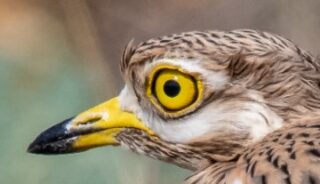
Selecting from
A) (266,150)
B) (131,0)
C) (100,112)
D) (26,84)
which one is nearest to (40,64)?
(26,84)

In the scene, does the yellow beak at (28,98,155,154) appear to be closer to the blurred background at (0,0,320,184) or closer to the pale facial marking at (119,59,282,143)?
the pale facial marking at (119,59,282,143)

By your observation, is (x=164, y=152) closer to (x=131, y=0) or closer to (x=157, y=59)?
(x=157, y=59)

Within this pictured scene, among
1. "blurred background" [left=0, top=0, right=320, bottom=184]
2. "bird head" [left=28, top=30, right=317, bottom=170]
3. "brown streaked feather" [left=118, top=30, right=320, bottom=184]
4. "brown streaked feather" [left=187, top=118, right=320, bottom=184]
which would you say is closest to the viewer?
"brown streaked feather" [left=187, top=118, right=320, bottom=184]

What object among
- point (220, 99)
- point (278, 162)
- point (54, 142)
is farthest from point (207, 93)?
point (54, 142)

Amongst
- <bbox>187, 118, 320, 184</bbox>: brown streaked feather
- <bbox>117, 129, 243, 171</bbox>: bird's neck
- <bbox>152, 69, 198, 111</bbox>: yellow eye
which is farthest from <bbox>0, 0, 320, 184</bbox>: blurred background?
<bbox>187, 118, 320, 184</bbox>: brown streaked feather

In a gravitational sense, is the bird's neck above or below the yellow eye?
below

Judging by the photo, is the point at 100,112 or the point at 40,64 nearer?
the point at 100,112

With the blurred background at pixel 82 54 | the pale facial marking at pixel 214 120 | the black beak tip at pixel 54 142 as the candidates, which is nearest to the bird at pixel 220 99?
the pale facial marking at pixel 214 120

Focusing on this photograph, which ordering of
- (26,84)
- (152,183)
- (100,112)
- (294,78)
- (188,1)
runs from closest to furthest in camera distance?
(294,78) < (100,112) < (152,183) < (26,84) < (188,1)
